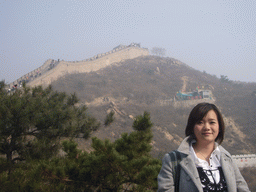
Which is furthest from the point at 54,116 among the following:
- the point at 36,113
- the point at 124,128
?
the point at 124,128

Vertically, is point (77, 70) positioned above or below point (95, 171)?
above

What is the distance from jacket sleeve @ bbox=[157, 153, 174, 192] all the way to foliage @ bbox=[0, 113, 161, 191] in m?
1.56

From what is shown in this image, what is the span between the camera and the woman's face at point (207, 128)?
1.39 m

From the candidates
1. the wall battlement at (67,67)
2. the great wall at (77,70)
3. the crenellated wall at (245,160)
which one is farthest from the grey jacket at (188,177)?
the wall battlement at (67,67)

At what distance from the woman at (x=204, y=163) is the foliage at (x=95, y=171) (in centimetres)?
151

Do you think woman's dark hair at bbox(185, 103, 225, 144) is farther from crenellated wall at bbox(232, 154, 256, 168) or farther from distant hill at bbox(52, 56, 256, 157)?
crenellated wall at bbox(232, 154, 256, 168)

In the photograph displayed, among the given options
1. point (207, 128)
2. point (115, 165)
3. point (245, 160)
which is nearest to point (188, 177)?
point (207, 128)

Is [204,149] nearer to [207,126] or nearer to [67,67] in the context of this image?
[207,126]

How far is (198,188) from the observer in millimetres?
1203

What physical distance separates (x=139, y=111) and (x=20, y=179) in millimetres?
18459

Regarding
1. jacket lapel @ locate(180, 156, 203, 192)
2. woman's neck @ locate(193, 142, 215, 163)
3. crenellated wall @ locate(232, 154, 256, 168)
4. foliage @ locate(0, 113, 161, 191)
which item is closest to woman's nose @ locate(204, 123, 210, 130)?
woman's neck @ locate(193, 142, 215, 163)

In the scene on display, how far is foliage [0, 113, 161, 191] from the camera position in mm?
3115

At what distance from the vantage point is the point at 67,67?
27.8 meters

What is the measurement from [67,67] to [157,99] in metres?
12.1
